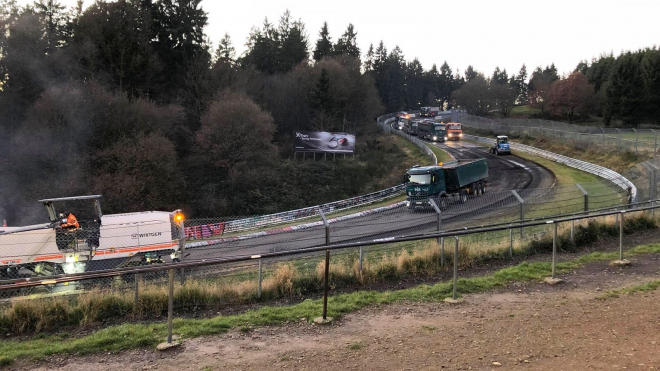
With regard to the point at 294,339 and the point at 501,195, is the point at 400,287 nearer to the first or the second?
the point at 294,339

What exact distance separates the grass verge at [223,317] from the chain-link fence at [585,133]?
33.5 meters

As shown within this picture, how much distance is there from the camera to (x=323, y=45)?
99.2m

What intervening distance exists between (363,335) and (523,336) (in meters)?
2.45

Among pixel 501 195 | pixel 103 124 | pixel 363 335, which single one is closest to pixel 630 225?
pixel 501 195

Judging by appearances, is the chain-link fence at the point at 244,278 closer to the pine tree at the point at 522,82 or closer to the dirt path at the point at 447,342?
the dirt path at the point at 447,342

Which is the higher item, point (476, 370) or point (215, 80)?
point (215, 80)

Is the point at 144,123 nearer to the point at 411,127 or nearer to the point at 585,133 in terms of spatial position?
the point at 585,133

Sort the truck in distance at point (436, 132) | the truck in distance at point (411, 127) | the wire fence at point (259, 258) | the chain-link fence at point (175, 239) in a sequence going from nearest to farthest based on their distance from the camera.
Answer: the wire fence at point (259, 258) < the chain-link fence at point (175, 239) < the truck in distance at point (436, 132) < the truck in distance at point (411, 127)

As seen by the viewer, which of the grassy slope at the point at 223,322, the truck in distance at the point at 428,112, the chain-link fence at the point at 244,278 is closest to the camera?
the grassy slope at the point at 223,322

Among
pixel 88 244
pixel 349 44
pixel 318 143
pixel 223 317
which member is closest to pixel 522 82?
pixel 349 44

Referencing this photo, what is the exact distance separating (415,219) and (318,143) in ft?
149

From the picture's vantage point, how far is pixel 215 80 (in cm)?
5741

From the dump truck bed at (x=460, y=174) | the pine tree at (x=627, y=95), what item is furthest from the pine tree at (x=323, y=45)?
the dump truck bed at (x=460, y=174)

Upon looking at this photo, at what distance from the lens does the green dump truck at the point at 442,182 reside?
99.6ft
